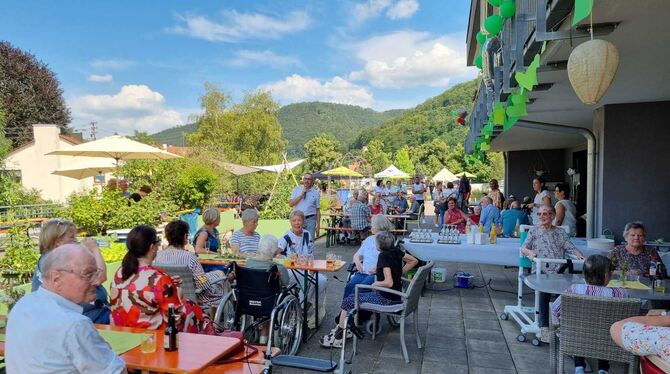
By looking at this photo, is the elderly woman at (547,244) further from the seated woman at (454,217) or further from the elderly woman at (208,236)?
the seated woman at (454,217)

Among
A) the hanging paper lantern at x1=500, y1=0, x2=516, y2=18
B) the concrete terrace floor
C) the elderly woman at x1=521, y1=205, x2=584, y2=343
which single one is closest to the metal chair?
the concrete terrace floor

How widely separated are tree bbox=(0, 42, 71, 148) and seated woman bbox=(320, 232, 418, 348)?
86.6 ft

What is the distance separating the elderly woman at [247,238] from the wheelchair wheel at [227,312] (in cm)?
84

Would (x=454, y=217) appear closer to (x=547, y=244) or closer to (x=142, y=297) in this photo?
(x=547, y=244)

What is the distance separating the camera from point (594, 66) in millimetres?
2408

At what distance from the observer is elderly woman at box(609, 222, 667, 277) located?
405 cm

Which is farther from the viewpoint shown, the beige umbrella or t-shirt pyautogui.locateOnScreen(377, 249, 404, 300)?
the beige umbrella

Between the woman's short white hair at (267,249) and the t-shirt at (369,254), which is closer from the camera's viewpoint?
the woman's short white hair at (267,249)

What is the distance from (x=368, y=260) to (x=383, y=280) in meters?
0.54

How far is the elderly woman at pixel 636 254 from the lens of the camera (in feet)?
13.3

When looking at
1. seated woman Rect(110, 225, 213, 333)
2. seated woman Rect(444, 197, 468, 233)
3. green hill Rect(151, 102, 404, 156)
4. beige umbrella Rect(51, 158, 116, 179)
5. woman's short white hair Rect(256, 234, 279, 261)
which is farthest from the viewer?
green hill Rect(151, 102, 404, 156)

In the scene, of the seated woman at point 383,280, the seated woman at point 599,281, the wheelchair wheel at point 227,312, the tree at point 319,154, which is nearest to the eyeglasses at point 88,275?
the wheelchair wheel at point 227,312

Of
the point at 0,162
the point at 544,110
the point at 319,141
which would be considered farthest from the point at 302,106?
the point at 544,110

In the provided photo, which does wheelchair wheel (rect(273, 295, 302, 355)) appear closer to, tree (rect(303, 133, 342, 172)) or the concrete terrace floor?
the concrete terrace floor
